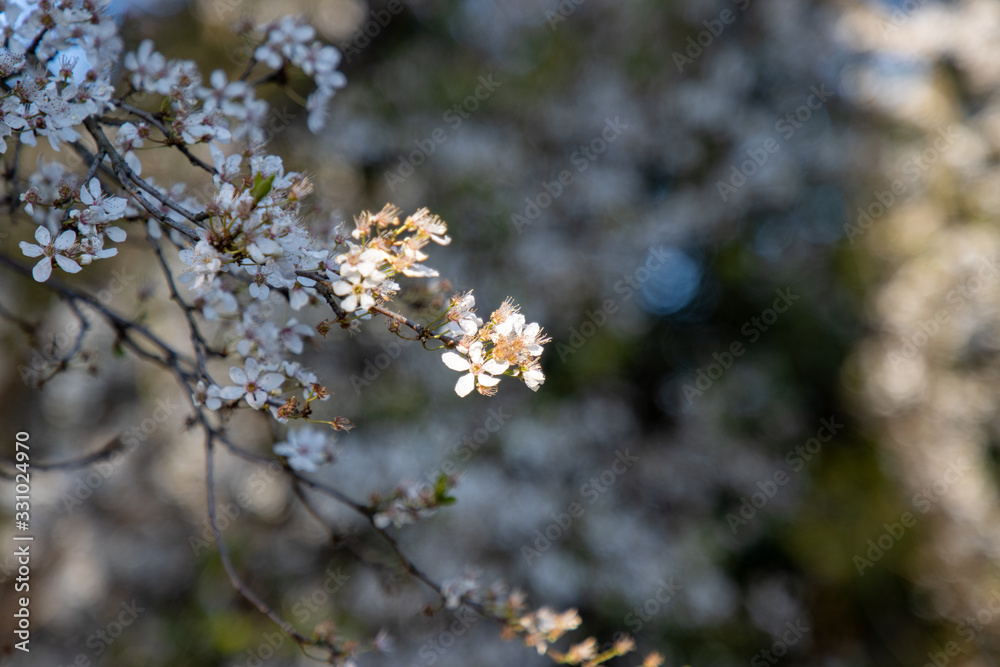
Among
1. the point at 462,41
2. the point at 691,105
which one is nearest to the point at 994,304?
the point at 691,105

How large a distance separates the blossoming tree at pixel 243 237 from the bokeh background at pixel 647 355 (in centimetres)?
220

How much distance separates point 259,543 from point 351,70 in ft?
9.27

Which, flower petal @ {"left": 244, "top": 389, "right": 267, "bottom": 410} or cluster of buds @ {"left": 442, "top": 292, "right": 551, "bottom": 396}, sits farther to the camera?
flower petal @ {"left": 244, "top": 389, "right": 267, "bottom": 410}

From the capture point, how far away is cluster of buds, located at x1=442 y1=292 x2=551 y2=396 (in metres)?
0.86

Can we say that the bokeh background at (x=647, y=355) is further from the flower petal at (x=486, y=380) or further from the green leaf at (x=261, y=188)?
the green leaf at (x=261, y=188)

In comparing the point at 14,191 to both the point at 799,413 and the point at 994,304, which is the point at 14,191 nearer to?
the point at 799,413

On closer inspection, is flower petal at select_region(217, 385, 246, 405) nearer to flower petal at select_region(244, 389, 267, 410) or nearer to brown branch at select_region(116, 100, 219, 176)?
flower petal at select_region(244, 389, 267, 410)

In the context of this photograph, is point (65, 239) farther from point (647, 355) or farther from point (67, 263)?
point (647, 355)

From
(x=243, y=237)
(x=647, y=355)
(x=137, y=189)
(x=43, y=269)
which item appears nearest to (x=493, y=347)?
(x=243, y=237)

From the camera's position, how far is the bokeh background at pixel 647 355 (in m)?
3.50

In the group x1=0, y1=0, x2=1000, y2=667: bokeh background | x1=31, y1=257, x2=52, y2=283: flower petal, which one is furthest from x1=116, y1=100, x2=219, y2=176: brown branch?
x1=0, y1=0, x2=1000, y2=667: bokeh background

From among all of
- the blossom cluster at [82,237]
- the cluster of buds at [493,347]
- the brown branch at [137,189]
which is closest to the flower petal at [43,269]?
the blossom cluster at [82,237]

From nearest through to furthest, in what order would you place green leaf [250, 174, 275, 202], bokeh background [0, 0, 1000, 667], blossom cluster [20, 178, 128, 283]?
green leaf [250, 174, 275, 202] < blossom cluster [20, 178, 128, 283] < bokeh background [0, 0, 1000, 667]

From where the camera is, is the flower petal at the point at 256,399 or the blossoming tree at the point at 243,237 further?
the flower petal at the point at 256,399
